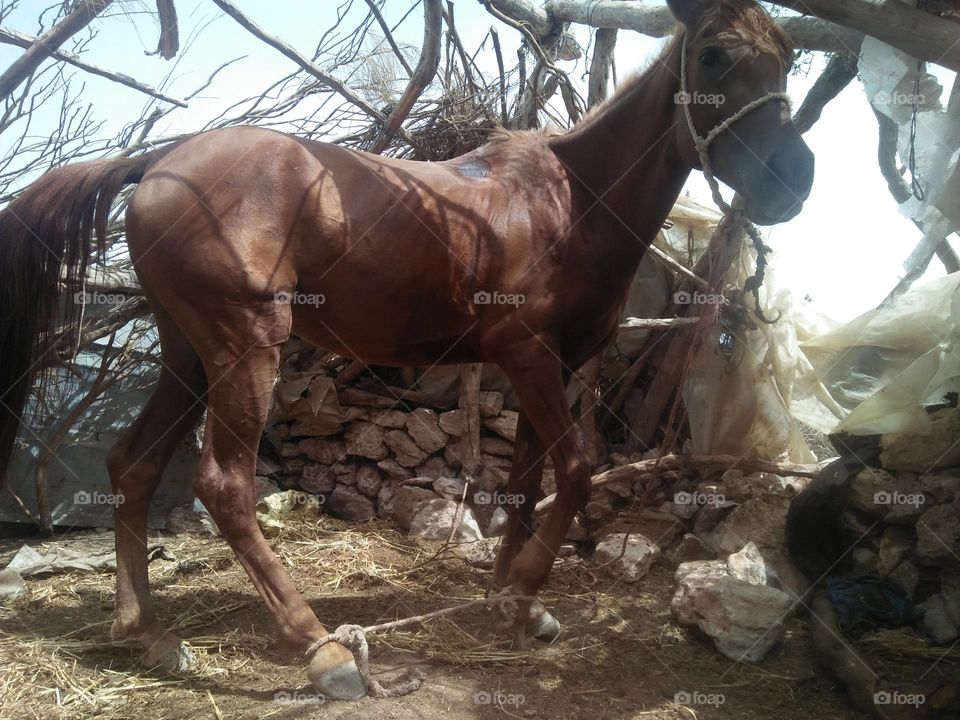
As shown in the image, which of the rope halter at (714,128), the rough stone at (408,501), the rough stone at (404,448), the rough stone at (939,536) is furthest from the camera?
the rough stone at (404,448)

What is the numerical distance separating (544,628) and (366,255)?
5.80 ft

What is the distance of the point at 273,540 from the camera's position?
4.63 m

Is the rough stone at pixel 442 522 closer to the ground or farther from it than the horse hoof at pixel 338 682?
closer to the ground

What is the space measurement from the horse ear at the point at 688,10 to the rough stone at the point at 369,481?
3622 mm

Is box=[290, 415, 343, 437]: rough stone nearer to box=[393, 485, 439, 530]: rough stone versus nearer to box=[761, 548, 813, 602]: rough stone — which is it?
box=[393, 485, 439, 530]: rough stone

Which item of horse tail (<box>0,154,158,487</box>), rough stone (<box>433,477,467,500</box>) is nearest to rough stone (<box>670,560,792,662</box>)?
rough stone (<box>433,477,467,500</box>)

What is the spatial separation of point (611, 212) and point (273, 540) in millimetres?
2993

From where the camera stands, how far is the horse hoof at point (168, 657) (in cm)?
275

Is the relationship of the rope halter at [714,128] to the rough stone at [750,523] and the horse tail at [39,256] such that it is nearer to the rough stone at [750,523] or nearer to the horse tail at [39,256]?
the rough stone at [750,523]

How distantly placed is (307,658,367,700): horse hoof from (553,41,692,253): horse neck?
76.9 inches

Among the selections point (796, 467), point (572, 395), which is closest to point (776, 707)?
point (796, 467)

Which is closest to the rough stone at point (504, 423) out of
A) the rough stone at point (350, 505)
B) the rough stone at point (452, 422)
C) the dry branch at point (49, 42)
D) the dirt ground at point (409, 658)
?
the rough stone at point (452, 422)

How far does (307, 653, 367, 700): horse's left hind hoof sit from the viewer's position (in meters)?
2.52

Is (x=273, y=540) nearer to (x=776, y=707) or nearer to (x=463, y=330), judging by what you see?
(x=463, y=330)
